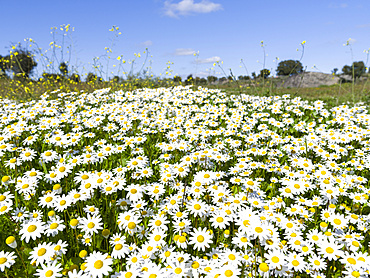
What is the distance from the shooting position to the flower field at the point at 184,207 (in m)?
2.32

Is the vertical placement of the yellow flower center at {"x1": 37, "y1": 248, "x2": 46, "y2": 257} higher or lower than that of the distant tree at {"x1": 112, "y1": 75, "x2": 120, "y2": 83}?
lower

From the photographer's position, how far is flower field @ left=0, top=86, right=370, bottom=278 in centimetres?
232

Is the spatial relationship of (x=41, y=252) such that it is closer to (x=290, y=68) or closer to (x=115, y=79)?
(x=115, y=79)

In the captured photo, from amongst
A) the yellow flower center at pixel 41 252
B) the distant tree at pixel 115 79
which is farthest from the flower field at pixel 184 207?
the distant tree at pixel 115 79

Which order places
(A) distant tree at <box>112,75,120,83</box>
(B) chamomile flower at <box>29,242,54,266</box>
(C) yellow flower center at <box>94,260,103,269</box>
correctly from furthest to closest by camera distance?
(A) distant tree at <box>112,75,120,83</box> < (B) chamomile flower at <box>29,242,54,266</box> < (C) yellow flower center at <box>94,260,103,269</box>

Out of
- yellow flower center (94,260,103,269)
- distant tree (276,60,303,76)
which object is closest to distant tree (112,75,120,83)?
distant tree (276,60,303,76)

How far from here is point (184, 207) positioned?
3.17 m

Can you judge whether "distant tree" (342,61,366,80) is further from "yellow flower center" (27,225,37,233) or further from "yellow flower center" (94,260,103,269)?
"yellow flower center" (27,225,37,233)

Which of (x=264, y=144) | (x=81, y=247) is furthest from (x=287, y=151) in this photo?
(x=81, y=247)

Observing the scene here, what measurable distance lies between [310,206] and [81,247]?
10.6 feet

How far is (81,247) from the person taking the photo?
108 inches

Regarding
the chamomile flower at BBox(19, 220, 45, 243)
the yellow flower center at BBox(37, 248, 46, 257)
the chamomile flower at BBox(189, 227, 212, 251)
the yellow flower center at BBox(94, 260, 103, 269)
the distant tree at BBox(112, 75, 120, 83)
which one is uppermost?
the distant tree at BBox(112, 75, 120, 83)

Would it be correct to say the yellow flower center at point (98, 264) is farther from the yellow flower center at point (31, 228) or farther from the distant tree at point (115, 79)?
the distant tree at point (115, 79)

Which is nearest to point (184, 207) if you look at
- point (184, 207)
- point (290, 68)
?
point (184, 207)
